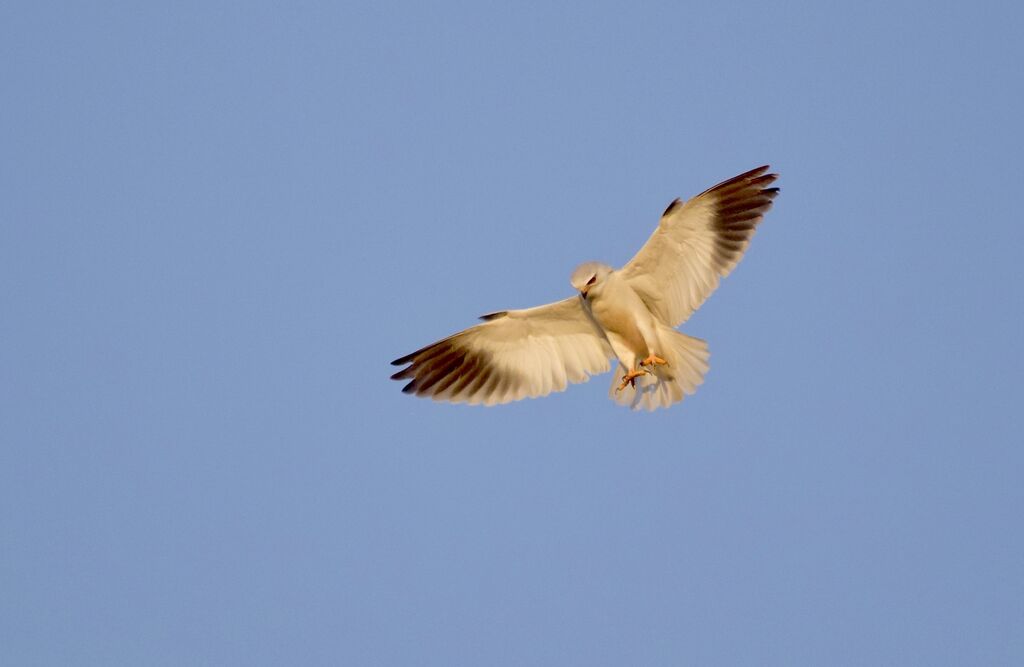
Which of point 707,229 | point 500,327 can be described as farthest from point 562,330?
point 707,229

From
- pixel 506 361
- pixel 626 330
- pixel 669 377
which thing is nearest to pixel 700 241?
pixel 626 330

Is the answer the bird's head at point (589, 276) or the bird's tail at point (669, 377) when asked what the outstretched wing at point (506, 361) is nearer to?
the bird's tail at point (669, 377)

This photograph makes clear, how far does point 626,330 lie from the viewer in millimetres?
15938

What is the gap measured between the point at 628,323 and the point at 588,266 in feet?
2.21

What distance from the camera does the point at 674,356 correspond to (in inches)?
634

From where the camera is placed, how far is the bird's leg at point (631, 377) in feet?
52.5

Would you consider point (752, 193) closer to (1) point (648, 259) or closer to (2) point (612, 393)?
(1) point (648, 259)

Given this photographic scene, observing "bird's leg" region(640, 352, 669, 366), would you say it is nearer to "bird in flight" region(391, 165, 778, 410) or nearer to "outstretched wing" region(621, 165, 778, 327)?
"bird in flight" region(391, 165, 778, 410)

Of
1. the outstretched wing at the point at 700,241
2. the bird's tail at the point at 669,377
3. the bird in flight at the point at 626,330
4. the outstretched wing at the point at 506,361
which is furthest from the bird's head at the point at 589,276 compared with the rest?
the bird's tail at the point at 669,377

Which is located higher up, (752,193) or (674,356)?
(752,193)

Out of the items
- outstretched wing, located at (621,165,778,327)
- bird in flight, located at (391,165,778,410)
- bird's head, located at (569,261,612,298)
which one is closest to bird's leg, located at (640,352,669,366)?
bird in flight, located at (391,165,778,410)

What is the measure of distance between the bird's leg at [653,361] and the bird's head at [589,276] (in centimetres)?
85

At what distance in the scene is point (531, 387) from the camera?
16.8m

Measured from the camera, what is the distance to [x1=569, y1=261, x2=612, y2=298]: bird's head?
15844 mm
